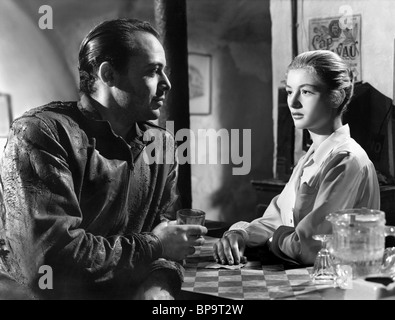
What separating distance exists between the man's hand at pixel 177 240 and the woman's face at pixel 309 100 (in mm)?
764

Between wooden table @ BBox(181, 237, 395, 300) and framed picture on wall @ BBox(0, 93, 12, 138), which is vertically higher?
framed picture on wall @ BBox(0, 93, 12, 138)

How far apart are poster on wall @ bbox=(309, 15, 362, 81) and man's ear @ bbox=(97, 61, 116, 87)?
2033mm

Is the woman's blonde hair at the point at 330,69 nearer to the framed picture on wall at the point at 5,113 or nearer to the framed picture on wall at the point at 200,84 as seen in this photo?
the framed picture on wall at the point at 5,113

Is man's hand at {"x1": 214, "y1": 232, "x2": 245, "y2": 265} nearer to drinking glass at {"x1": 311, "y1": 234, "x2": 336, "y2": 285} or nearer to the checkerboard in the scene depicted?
the checkerboard

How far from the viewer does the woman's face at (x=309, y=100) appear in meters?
3.08

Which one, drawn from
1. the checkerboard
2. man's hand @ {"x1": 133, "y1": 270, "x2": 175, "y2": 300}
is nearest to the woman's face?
the checkerboard

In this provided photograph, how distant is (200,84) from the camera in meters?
5.54

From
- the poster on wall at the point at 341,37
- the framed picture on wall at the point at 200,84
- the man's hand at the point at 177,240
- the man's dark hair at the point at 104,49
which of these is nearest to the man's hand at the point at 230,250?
the man's hand at the point at 177,240

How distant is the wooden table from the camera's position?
2549 millimetres

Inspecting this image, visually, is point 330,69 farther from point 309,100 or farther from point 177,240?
point 177,240

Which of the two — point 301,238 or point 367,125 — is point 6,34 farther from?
point 367,125

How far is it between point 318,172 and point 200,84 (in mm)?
2605

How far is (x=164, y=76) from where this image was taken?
306cm

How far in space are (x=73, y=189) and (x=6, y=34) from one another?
0.79 meters
